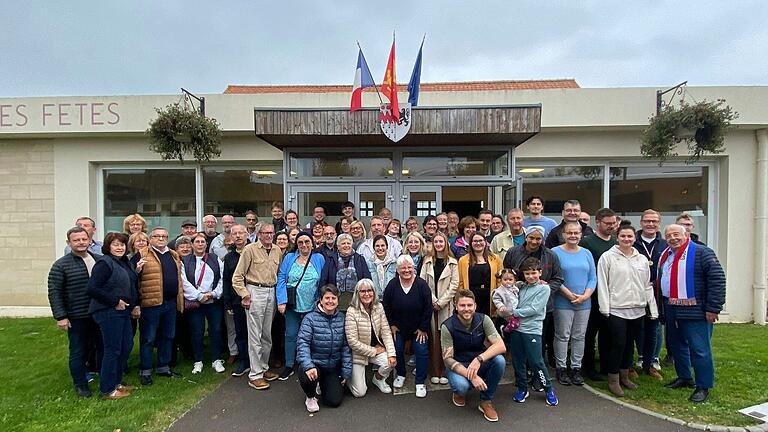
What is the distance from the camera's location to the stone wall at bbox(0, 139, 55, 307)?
793 centimetres

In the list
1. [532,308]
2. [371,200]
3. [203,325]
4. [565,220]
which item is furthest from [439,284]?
[371,200]

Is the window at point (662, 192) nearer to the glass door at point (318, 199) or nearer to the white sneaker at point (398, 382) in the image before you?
the glass door at point (318, 199)

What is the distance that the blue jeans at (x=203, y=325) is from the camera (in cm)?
473

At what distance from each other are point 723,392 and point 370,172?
17.8ft

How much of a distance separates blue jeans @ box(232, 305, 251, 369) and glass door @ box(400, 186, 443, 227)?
130 inches

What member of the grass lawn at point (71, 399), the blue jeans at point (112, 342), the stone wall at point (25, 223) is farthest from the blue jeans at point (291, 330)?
the stone wall at point (25, 223)

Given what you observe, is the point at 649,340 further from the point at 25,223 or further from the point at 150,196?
the point at 25,223

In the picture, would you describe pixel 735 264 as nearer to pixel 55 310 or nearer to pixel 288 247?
pixel 288 247

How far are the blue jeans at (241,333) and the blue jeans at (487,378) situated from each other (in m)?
2.50

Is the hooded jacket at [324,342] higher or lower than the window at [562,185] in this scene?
lower

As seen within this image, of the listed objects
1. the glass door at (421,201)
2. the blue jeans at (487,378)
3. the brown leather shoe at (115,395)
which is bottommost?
the brown leather shoe at (115,395)

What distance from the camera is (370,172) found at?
274 inches

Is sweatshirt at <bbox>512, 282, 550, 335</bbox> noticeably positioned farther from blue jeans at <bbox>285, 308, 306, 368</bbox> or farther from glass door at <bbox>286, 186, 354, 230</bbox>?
glass door at <bbox>286, 186, 354, 230</bbox>

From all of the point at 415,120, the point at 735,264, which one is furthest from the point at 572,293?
the point at 735,264
